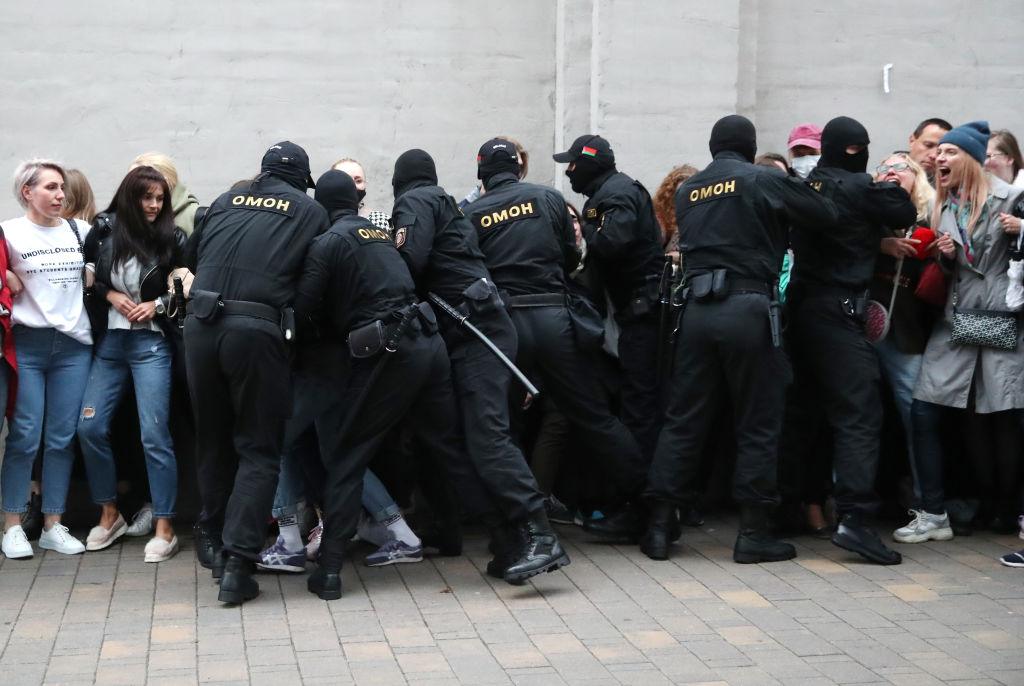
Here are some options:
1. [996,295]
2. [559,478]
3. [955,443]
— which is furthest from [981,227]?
[559,478]

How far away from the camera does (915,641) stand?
205 inches

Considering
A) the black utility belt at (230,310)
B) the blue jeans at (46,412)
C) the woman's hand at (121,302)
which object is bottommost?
the blue jeans at (46,412)

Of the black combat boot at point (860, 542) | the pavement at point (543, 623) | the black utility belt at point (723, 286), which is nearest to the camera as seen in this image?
the pavement at point (543, 623)

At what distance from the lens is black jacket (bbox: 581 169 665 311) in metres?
6.64

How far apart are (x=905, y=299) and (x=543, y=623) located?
2797 mm

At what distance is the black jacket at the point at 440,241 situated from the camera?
605 centimetres

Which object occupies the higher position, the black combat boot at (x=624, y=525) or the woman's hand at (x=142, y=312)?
the woman's hand at (x=142, y=312)

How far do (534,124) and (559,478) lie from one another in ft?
7.18

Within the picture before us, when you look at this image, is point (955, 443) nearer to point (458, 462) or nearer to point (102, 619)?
point (458, 462)

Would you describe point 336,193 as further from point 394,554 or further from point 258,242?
point 394,554

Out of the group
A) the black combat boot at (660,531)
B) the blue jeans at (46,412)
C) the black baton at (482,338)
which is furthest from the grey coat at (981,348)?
the blue jeans at (46,412)

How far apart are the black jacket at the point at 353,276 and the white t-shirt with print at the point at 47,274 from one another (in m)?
1.43

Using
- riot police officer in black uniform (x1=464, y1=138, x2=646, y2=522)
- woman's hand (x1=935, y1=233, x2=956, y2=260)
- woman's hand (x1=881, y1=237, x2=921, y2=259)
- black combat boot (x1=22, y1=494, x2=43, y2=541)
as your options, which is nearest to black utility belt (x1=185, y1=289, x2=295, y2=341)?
riot police officer in black uniform (x1=464, y1=138, x2=646, y2=522)

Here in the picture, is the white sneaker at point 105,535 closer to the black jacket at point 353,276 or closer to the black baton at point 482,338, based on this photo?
the black jacket at point 353,276
